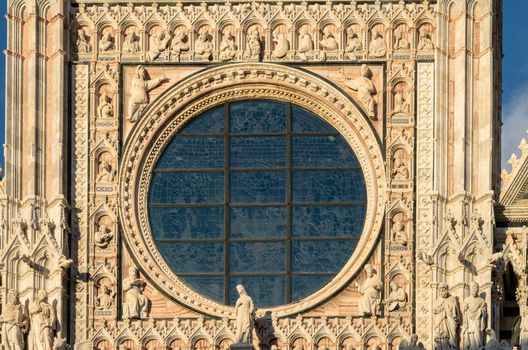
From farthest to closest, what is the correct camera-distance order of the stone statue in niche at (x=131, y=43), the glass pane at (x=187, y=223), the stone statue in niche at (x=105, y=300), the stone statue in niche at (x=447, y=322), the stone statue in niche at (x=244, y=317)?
the stone statue in niche at (x=131, y=43) < the glass pane at (x=187, y=223) < the stone statue in niche at (x=105, y=300) < the stone statue in niche at (x=244, y=317) < the stone statue in niche at (x=447, y=322)

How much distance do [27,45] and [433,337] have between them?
8262 millimetres

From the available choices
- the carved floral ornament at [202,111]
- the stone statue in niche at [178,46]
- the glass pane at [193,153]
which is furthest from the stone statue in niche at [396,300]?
the stone statue in niche at [178,46]

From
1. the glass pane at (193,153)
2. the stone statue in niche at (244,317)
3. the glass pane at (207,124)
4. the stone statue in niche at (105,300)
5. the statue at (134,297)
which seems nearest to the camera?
the stone statue in niche at (244,317)

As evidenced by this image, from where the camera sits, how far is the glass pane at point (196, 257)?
45125 millimetres

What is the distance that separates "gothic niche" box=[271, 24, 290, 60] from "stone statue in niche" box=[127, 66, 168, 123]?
1.85m

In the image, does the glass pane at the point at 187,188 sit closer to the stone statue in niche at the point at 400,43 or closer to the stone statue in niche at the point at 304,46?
the stone statue in niche at the point at 304,46

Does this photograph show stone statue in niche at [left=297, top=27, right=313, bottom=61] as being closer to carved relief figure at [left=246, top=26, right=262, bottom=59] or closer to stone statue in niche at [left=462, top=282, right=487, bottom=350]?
carved relief figure at [left=246, top=26, right=262, bottom=59]

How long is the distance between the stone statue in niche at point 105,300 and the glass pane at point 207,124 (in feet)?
9.94

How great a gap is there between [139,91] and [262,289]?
3.84m

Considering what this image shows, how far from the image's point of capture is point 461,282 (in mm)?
43906

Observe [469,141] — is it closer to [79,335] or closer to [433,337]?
[433,337]

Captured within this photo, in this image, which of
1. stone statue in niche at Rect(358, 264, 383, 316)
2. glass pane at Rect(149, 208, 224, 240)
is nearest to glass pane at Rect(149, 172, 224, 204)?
glass pane at Rect(149, 208, 224, 240)

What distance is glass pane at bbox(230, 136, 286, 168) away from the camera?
45562 millimetres

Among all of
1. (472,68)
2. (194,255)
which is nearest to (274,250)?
(194,255)
